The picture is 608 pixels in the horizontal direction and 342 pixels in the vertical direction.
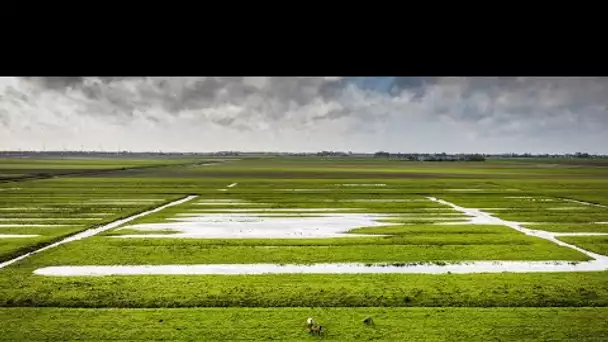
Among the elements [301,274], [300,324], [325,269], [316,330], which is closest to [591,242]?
[325,269]

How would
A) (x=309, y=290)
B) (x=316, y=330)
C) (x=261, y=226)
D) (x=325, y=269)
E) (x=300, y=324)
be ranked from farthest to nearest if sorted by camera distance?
(x=261, y=226) < (x=325, y=269) < (x=309, y=290) < (x=300, y=324) < (x=316, y=330)

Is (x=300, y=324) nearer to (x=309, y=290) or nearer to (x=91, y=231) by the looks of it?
(x=309, y=290)

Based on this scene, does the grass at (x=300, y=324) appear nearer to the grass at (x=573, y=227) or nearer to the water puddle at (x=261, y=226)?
the water puddle at (x=261, y=226)

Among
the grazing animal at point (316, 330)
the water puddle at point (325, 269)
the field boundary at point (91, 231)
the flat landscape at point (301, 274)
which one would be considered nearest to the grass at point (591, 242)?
the flat landscape at point (301, 274)

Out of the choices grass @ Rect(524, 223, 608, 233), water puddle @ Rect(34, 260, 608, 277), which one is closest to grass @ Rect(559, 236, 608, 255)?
grass @ Rect(524, 223, 608, 233)

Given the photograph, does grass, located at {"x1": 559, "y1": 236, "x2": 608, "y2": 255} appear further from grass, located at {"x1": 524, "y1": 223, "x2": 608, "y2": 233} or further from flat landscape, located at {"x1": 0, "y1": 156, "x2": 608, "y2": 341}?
grass, located at {"x1": 524, "y1": 223, "x2": 608, "y2": 233}

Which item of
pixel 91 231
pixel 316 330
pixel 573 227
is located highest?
pixel 91 231
